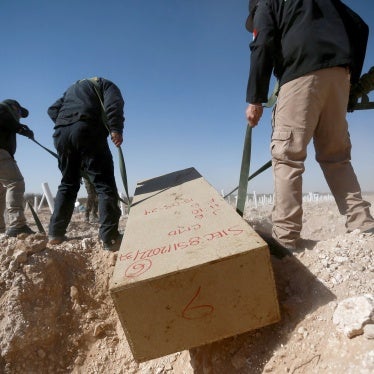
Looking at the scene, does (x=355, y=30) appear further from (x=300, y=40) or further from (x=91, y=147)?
(x=91, y=147)

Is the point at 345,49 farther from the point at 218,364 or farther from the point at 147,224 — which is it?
the point at 218,364

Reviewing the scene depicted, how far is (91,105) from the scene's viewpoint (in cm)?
256

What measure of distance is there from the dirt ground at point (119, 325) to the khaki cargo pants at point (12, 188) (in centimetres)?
59

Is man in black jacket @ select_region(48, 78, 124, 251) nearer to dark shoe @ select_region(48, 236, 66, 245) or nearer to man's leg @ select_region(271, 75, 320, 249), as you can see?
dark shoe @ select_region(48, 236, 66, 245)

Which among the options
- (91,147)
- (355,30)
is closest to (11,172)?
(91,147)

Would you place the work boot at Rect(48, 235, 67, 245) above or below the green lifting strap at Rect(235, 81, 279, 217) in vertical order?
below

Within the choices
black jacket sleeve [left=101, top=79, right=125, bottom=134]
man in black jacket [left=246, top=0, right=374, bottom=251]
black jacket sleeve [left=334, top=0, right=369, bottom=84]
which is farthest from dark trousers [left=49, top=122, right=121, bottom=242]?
black jacket sleeve [left=334, top=0, right=369, bottom=84]

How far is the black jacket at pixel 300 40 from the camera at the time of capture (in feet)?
5.20

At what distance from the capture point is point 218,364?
4.23 feet

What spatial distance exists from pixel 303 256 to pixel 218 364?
667 mm

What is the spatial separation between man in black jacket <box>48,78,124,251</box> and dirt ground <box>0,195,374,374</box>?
22cm

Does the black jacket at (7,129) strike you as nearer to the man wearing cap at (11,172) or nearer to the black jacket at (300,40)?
the man wearing cap at (11,172)

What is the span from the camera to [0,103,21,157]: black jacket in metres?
2.99

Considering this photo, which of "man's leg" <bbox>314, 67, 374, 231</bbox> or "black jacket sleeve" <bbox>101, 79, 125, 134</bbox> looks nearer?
"man's leg" <bbox>314, 67, 374, 231</bbox>
